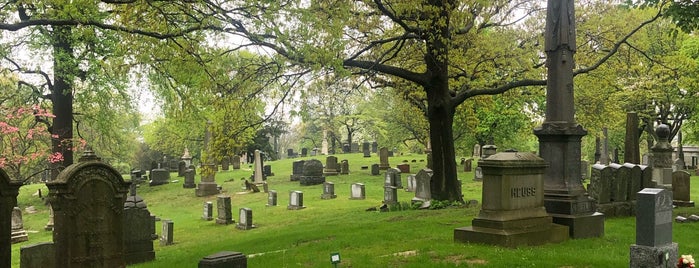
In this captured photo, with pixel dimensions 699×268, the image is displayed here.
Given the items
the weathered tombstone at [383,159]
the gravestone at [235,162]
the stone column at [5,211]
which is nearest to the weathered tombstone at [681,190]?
the stone column at [5,211]

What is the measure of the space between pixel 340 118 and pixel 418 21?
4514cm

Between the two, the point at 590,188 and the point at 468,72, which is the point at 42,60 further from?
the point at 590,188

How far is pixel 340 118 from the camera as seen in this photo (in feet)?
197

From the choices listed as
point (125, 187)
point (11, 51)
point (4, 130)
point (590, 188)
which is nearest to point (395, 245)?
point (125, 187)

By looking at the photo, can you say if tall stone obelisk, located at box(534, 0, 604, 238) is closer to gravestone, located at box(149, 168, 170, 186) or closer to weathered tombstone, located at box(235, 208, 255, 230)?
weathered tombstone, located at box(235, 208, 255, 230)

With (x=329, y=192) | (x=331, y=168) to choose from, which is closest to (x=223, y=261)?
(x=329, y=192)

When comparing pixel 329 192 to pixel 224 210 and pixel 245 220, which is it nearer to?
pixel 224 210

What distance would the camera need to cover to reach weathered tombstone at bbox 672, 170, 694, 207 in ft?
52.1

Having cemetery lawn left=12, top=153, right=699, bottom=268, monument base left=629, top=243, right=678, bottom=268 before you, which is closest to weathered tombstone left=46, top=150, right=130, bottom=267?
cemetery lawn left=12, top=153, right=699, bottom=268

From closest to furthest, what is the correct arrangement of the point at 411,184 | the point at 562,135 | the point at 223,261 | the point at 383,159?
the point at 223,261, the point at 562,135, the point at 411,184, the point at 383,159

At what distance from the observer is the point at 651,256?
21.6 ft

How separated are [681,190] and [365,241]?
10.3 metres

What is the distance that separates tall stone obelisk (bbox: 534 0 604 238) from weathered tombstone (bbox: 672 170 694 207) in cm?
693

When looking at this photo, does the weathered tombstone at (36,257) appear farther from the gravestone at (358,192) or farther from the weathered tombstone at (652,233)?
the gravestone at (358,192)
